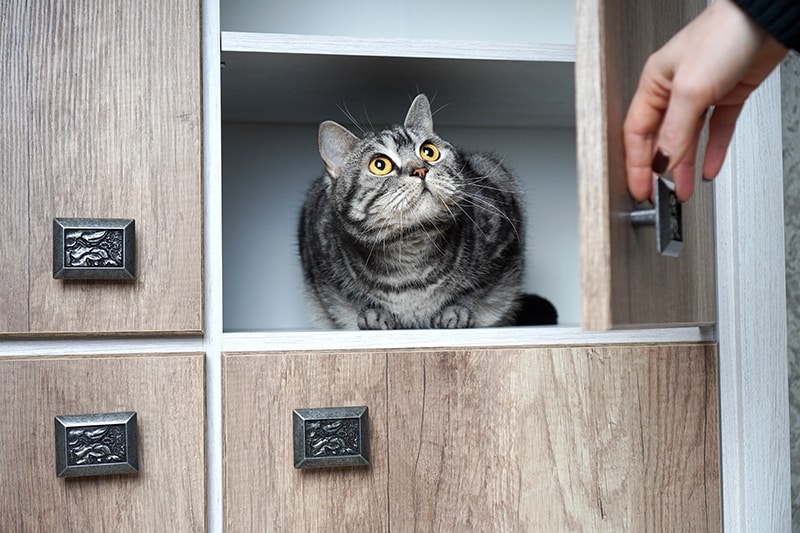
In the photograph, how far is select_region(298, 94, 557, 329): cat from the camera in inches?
44.7

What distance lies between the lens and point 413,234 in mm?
1163

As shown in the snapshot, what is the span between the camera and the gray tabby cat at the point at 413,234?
3.72 ft

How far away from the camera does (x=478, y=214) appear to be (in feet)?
4.15

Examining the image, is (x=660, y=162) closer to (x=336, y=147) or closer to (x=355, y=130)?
(x=336, y=147)

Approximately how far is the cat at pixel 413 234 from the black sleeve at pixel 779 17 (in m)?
0.56

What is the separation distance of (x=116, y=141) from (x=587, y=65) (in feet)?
1.97

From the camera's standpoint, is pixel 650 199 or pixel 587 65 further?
pixel 650 199

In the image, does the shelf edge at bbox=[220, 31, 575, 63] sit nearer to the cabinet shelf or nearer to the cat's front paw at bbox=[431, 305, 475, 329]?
the cabinet shelf

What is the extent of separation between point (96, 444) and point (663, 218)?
700mm

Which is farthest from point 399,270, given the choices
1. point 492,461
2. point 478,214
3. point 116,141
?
point 116,141

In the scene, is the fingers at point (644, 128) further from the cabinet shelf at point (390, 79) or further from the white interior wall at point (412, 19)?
the white interior wall at point (412, 19)

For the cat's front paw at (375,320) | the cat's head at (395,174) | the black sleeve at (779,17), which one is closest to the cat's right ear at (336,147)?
the cat's head at (395,174)

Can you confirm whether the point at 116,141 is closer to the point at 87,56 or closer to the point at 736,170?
the point at 87,56

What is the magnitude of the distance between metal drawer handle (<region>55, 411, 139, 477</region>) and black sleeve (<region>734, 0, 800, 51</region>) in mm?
790
